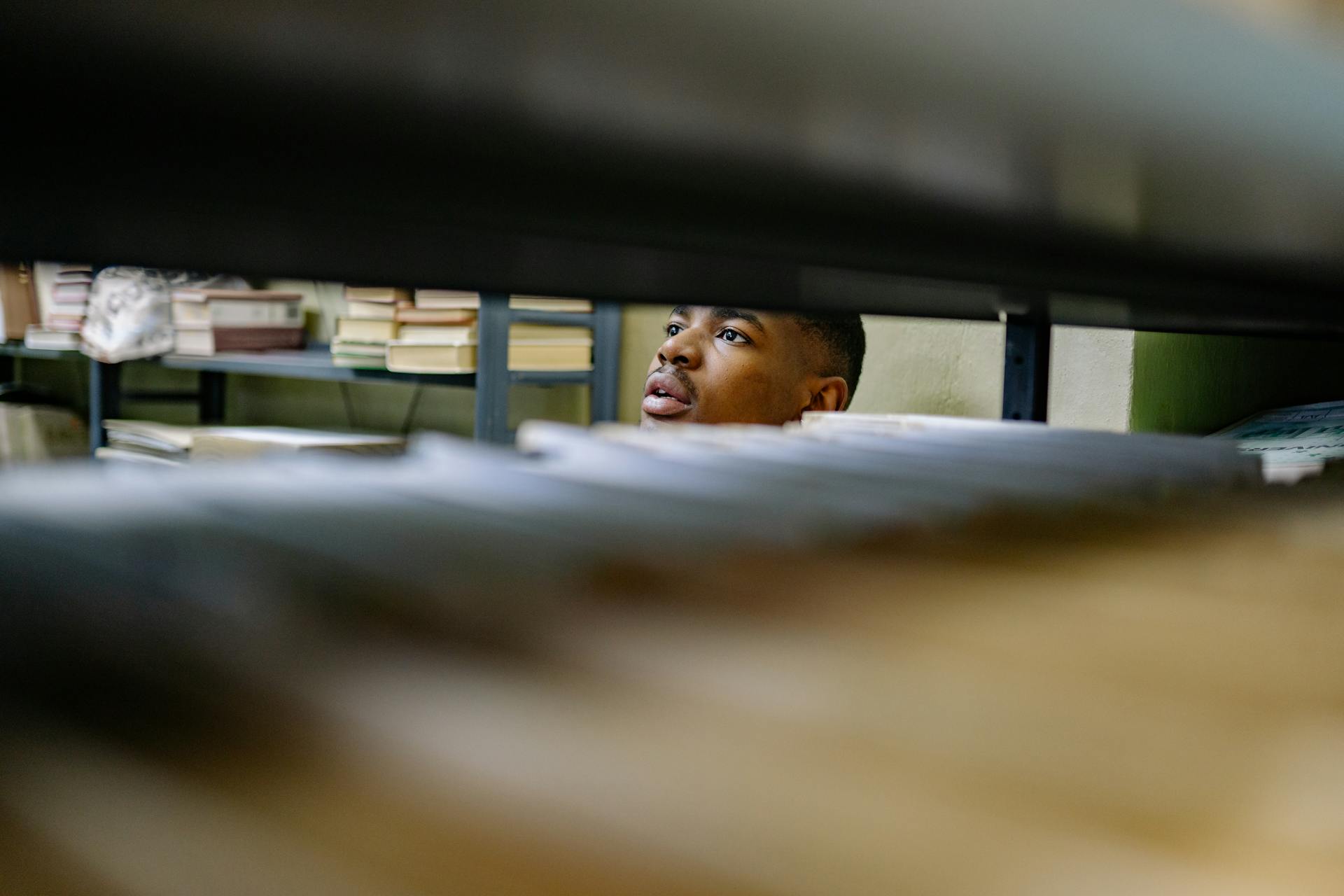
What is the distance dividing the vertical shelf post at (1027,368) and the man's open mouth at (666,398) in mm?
646

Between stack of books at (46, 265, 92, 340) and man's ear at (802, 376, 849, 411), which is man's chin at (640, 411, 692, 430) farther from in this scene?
stack of books at (46, 265, 92, 340)

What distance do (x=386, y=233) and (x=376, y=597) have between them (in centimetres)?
11

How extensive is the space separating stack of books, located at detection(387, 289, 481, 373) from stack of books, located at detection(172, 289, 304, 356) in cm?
69

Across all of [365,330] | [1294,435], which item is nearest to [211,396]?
[365,330]

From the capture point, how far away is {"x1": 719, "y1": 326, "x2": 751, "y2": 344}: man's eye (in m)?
1.86

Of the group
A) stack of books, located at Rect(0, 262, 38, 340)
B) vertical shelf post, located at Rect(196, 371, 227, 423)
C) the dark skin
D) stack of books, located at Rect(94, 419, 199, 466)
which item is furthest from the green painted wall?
Result: stack of books, located at Rect(0, 262, 38, 340)

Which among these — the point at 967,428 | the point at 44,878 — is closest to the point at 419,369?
the point at 967,428

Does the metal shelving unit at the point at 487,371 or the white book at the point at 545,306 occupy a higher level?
the white book at the point at 545,306

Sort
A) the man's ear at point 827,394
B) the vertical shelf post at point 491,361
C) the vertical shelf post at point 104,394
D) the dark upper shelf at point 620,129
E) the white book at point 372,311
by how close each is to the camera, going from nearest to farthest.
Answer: the dark upper shelf at point 620,129
the man's ear at point 827,394
the vertical shelf post at point 491,361
the white book at point 372,311
the vertical shelf post at point 104,394

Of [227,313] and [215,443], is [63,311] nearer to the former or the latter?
[227,313]

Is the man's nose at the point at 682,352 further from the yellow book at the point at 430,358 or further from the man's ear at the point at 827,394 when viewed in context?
Result: the yellow book at the point at 430,358

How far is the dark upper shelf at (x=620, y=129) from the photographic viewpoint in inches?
7.1

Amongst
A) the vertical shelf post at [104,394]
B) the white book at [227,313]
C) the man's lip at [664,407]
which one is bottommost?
the vertical shelf post at [104,394]

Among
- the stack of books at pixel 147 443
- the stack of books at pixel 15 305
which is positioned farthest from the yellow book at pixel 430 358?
the stack of books at pixel 15 305
